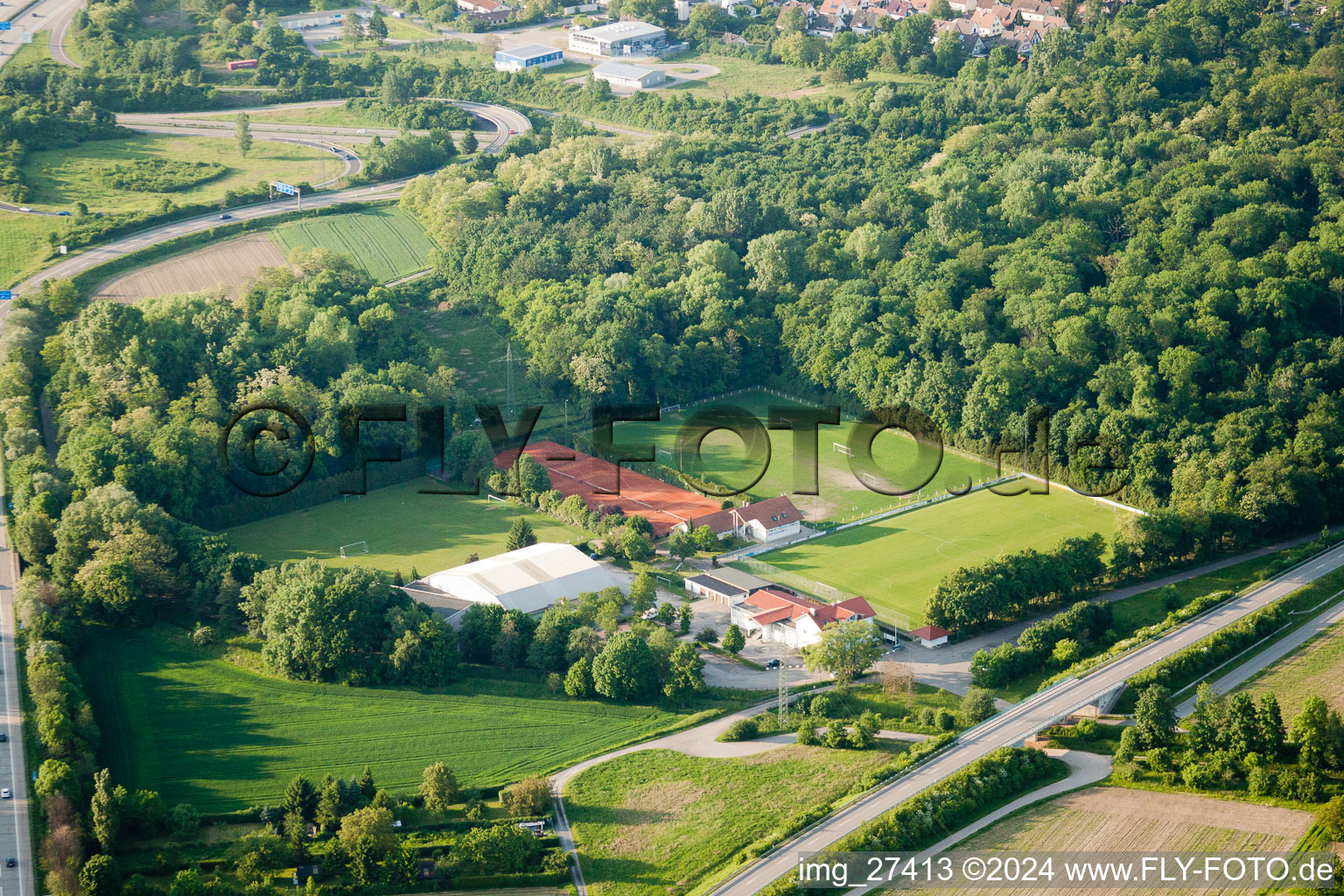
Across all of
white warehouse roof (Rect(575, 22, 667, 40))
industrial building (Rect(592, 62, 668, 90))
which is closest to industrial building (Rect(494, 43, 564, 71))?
white warehouse roof (Rect(575, 22, 667, 40))

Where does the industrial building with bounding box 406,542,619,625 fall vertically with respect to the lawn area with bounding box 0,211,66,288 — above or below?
below

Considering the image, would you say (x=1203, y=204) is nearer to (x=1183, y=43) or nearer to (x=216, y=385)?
(x=1183, y=43)

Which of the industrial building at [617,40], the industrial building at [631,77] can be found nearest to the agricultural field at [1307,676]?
the industrial building at [631,77]

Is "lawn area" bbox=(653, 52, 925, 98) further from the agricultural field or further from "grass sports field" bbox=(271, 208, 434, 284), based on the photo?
the agricultural field

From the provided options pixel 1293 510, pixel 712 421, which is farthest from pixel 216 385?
pixel 1293 510

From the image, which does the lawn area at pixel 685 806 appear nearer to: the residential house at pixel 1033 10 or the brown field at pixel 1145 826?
the brown field at pixel 1145 826

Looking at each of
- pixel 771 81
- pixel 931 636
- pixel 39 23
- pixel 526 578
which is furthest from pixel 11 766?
pixel 39 23

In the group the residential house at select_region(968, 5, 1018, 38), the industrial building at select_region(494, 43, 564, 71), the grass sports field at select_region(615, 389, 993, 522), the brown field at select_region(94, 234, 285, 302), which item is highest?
the residential house at select_region(968, 5, 1018, 38)

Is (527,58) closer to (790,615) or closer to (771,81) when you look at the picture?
(771,81)
